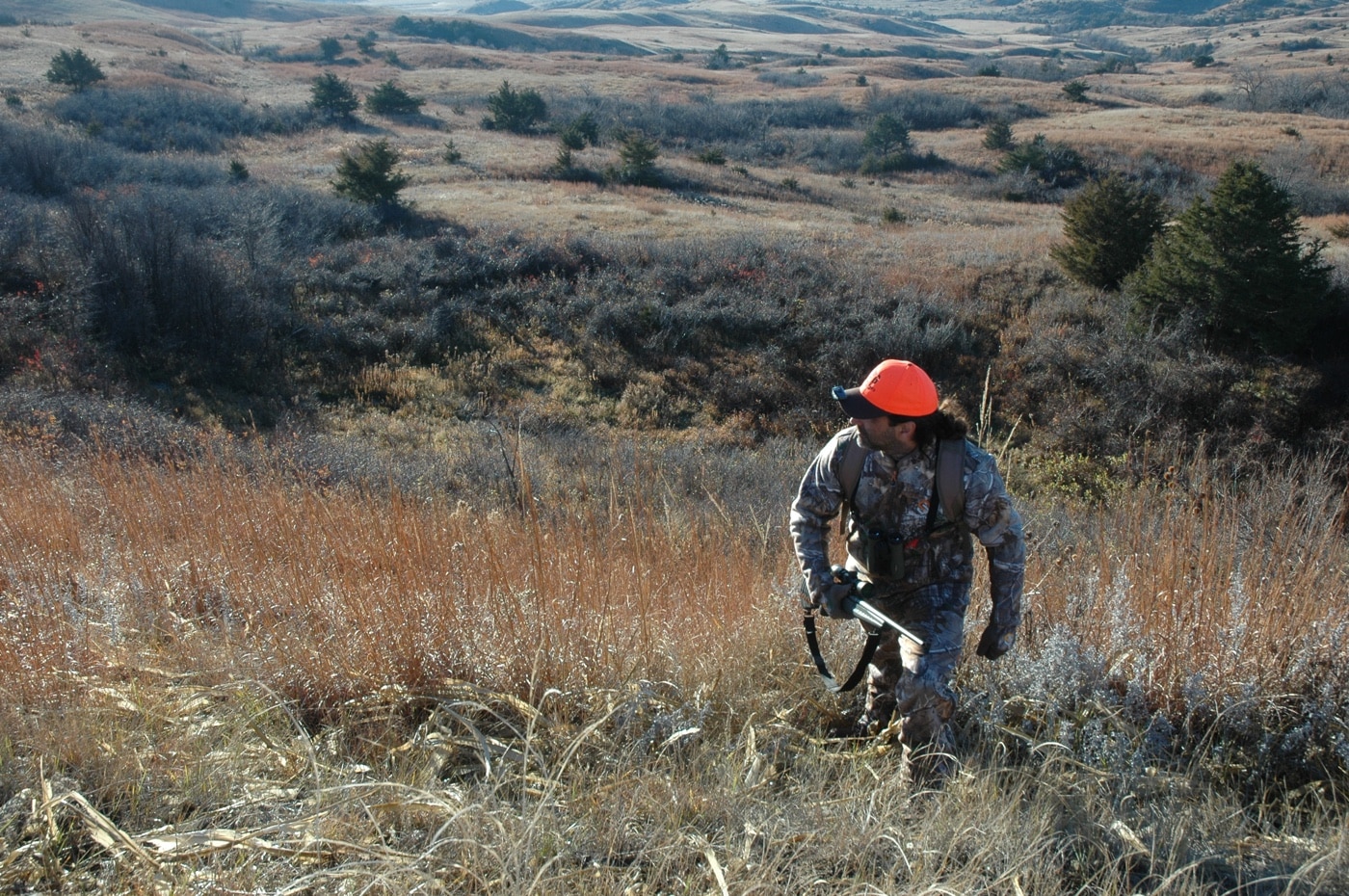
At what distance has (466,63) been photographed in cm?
5894

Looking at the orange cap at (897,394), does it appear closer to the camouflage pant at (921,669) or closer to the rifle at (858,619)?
the rifle at (858,619)

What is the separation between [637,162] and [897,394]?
29417 mm

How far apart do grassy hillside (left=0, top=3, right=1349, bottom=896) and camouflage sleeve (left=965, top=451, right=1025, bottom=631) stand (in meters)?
0.31

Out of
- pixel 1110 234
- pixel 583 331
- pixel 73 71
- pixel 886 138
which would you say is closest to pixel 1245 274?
pixel 1110 234

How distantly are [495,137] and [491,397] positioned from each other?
26.4 meters

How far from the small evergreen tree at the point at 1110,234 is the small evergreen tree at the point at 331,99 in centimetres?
3250

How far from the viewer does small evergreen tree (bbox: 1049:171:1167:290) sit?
1786cm

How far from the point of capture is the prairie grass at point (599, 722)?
2031mm

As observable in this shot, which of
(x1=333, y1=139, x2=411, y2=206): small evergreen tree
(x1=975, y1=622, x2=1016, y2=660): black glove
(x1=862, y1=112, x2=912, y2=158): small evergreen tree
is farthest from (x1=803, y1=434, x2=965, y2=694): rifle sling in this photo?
(x1=862, y1=112, x2=912, y2=158): small evergreen tree

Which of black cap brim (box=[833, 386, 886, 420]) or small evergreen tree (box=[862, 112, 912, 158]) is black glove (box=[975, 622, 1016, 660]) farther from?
small evergreen tree (box=[862, 112, 912, 158])

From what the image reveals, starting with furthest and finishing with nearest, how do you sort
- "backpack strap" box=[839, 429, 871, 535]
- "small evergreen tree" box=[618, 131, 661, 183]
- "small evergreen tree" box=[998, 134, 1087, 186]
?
"small evergreen tree" box=[998, 134, 1087, 186] < "small evergreen tree" box=[618, 131, 661, 183] < "backpack strap" box=[839, 429, 871, 535]

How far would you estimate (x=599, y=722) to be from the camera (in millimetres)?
2447

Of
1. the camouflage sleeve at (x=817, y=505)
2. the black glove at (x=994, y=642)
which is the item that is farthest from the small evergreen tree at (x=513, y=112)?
the black glove at (x=994, y=642)

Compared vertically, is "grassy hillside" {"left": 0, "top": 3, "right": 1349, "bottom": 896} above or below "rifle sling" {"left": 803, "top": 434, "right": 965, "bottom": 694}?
below
